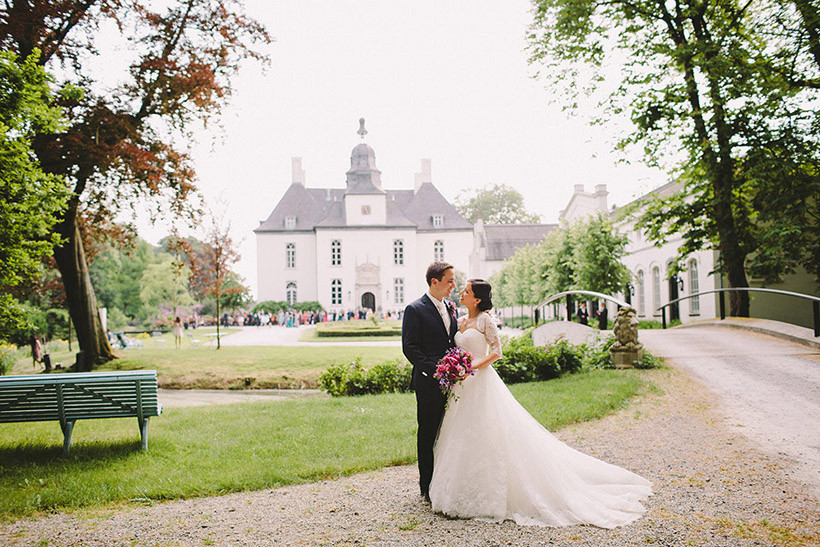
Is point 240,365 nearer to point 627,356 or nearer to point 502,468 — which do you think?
point 627,356

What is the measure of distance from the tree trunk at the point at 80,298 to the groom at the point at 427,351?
1427 cm

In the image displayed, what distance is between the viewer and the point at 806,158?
13.8 meters

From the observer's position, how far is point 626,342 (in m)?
11.4

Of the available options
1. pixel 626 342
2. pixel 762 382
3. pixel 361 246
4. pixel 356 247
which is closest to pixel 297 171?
pixel 356 247

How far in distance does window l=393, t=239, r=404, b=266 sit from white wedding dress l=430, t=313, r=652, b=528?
53065 millimetres

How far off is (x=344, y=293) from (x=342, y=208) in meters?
8.93

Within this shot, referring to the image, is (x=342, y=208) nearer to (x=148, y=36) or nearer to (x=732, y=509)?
(x=148, y=36)

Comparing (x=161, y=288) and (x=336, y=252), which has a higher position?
(x=336, y=252)

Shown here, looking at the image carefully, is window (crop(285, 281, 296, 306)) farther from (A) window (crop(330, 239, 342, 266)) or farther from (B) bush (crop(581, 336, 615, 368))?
(B) bush (crop(581, 336, 615, 368))

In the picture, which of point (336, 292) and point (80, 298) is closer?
point (80, 298)

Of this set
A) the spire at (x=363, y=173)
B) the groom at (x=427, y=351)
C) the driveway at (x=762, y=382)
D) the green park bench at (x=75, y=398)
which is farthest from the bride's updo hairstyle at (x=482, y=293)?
the spire at (x=363, y=173)

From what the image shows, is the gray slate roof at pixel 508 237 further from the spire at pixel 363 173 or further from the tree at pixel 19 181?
the tree at pixel 19 181

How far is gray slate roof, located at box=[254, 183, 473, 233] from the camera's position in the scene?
5803 centimetres

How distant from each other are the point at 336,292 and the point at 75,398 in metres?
50.5
